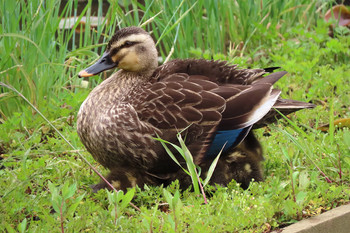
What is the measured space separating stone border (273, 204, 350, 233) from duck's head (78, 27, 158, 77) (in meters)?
1.45

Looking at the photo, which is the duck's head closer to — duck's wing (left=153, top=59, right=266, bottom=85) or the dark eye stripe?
the dark eye stripe

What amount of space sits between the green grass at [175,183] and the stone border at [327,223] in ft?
0.22

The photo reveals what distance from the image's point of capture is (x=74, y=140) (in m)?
4.35

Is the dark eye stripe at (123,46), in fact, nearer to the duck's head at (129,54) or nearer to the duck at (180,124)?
the duck's head at (129,54)

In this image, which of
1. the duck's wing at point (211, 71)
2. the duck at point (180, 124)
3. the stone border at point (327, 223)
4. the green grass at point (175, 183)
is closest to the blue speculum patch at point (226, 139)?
the duck at point (180, 124)

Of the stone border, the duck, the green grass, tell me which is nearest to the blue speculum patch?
the duck

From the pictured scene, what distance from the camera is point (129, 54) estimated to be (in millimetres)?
3998

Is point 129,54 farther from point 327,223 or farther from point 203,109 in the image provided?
point 327,223

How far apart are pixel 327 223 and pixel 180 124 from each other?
955 millimetres

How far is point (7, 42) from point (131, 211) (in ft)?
6.12

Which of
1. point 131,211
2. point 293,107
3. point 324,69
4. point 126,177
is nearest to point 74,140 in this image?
point 126,177

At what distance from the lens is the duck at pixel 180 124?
359 centimetres

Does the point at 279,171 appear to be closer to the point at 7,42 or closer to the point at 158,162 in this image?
the point at 158,162

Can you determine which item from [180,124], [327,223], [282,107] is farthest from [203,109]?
[327,223]
